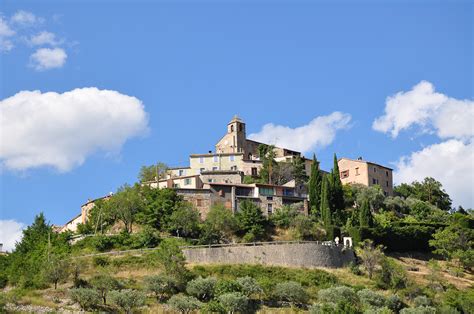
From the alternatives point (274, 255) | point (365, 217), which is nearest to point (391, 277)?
point (274, 255)

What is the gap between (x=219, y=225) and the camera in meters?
78.2

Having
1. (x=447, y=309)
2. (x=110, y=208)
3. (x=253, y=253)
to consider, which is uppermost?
(x=110, y=208)

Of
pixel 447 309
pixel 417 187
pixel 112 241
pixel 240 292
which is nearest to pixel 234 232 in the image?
pixel 112 241

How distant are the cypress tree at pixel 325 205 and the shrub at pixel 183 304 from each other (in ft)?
86.1

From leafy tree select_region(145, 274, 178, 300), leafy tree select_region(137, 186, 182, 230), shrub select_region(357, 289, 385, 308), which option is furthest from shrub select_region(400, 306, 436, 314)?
leafy tree select_region(137, 186, 182, 230)

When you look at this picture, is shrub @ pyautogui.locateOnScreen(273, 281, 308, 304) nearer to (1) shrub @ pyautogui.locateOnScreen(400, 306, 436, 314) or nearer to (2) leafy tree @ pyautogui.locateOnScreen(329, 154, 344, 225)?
(1) shrub @ pyautogui.locateOnScreen(400, 306, 436, 314)

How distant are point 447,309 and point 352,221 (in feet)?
75.3

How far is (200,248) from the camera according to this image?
70750mm

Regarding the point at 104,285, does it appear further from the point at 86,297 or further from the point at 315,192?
the point at 315,192

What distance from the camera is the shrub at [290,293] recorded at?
206 feet

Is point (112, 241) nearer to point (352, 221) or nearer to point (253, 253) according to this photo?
point (253, 253)

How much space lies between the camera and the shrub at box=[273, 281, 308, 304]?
206ft

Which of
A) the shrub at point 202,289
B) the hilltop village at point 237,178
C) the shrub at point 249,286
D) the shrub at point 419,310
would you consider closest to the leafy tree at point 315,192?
the hilltop village at point 237,178

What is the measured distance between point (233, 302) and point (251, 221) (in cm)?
2200
